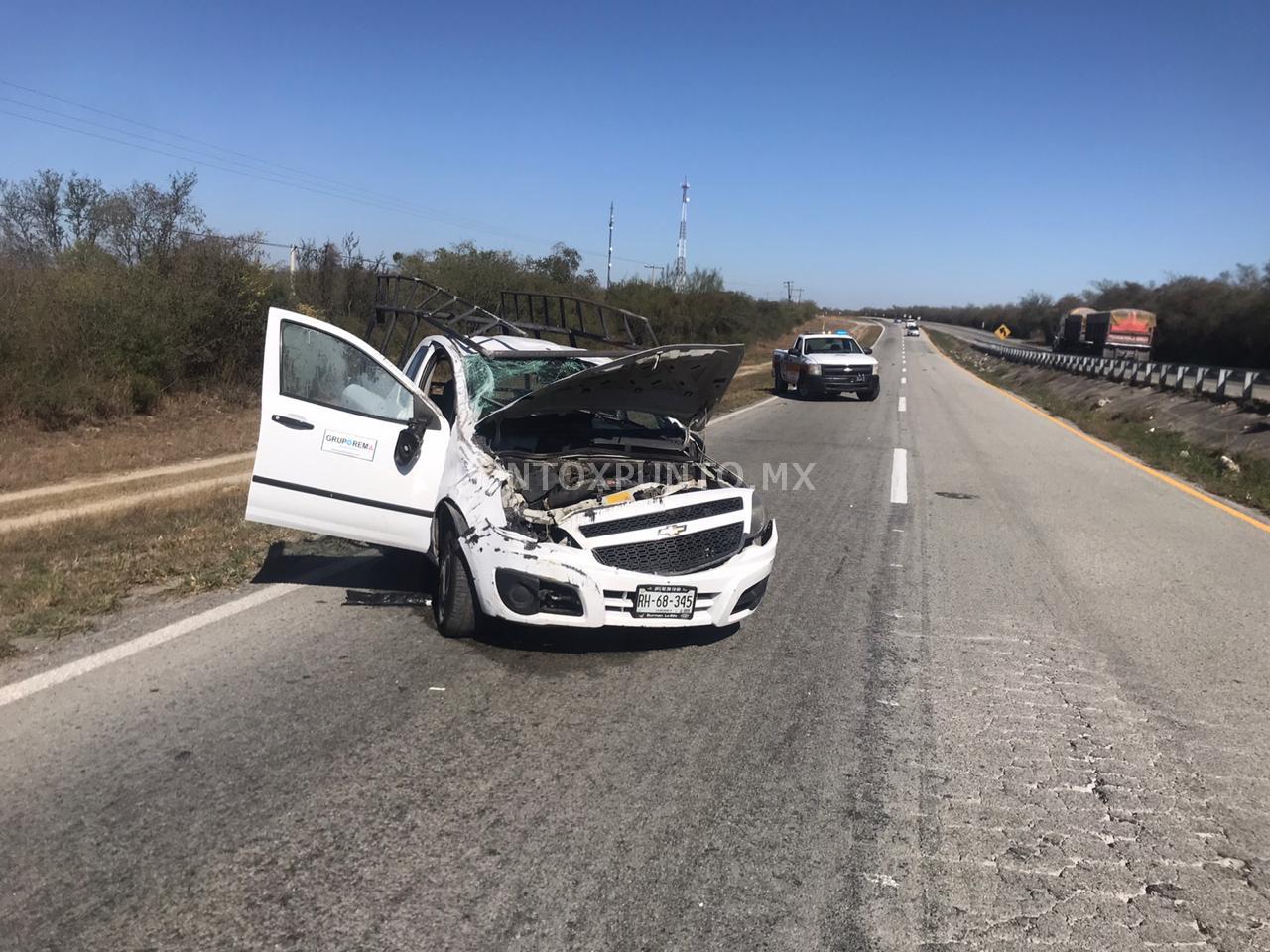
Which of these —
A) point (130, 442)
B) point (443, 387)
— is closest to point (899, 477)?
point (443, 387)

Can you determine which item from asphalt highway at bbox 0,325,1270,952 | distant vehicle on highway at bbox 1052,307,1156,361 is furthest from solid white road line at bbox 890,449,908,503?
distant vehicle on highway at bbox 1052,307,1156,361

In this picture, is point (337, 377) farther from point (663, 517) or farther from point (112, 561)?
point (112, 561)

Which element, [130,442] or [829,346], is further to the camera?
[829,346]

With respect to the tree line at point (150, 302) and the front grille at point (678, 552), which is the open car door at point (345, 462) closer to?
the front grille at point (678, 552)

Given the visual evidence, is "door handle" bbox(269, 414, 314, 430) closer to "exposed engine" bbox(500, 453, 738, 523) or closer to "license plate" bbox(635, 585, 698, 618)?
"exposed engine" bbox(500, 453, 738, 523)

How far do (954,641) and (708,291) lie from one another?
4908 cm

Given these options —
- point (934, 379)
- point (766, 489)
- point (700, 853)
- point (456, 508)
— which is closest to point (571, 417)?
point (456, 508)

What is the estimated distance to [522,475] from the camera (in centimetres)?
521

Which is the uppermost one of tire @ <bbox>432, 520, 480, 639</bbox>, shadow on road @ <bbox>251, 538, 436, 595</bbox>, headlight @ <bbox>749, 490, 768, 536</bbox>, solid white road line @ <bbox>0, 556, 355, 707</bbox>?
headlight @ <bbox>749, 490, 768, 536</bbox>

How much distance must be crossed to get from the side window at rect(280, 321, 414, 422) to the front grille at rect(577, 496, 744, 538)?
1.64m


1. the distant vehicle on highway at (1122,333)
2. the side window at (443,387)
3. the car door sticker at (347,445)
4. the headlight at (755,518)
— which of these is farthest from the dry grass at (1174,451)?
the distant vehicle on highway at (1122,333)

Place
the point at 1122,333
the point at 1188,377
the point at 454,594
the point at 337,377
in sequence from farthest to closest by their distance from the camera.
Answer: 1. the point at 1122,333
2. the point at 1188,377
3. the point at 337,377
4. the point at 454,594

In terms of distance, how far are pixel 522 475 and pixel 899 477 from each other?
308 inches

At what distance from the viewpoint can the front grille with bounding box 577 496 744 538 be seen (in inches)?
184
